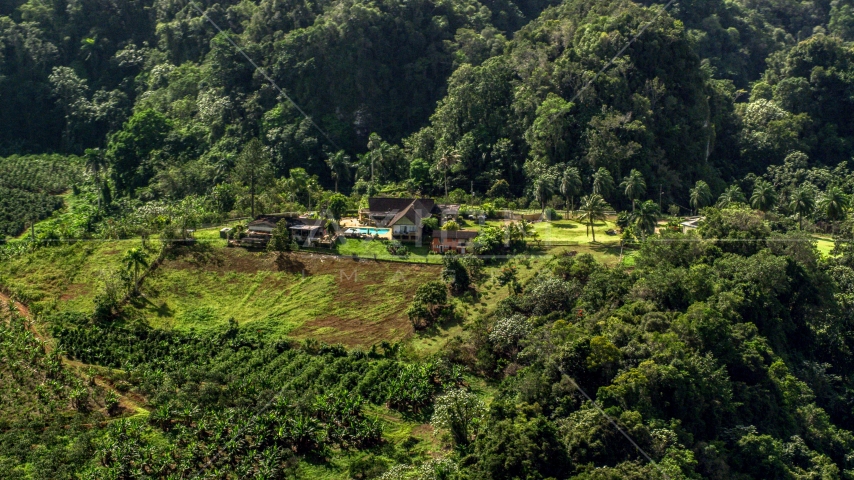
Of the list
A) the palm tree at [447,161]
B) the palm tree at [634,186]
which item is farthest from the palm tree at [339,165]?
the palm tree at [634,186]

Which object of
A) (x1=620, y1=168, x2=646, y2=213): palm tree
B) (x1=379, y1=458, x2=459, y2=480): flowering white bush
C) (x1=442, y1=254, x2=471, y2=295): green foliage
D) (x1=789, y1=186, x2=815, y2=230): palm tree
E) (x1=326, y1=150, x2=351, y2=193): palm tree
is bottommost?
(x1=379, y1=458, x2=459, y2=480): flowering white bush

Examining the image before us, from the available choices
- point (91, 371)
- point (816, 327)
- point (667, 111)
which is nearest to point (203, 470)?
point (91, 371)

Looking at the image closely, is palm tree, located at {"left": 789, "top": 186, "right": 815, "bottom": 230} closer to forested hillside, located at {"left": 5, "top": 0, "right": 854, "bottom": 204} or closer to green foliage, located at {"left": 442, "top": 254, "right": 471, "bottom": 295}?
forested hillside, located at {"left": 5, "top": 0, "right": 854, "bottom": 204}

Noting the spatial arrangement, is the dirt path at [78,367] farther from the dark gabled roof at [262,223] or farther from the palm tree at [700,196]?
the palm tree at [700,196]

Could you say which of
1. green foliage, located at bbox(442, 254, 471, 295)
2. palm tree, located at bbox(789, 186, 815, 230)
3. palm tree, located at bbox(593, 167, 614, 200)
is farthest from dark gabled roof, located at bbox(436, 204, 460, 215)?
palm tree, located at bbox(789, 186, 815, 230)

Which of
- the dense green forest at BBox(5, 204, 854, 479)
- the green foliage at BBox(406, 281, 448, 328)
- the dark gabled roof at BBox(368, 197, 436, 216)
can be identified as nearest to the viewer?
the dense green forest at BBox(5, 204, 854, 479)

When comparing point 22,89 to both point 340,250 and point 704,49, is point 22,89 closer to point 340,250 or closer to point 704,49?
point 340,250
